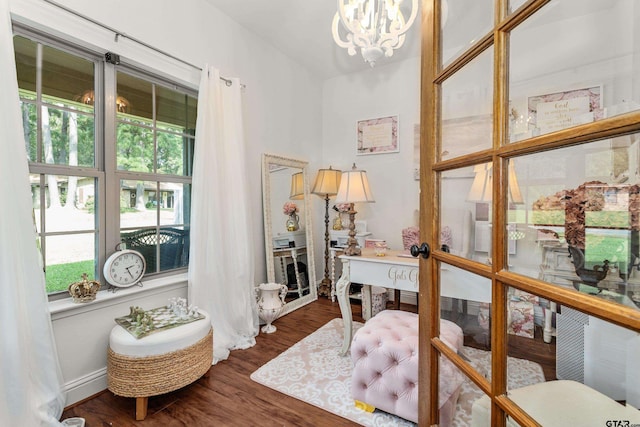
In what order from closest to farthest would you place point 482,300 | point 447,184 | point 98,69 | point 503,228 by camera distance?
1. point 503,228
2. point 482,300
3. point 447,184
4. point 98,69

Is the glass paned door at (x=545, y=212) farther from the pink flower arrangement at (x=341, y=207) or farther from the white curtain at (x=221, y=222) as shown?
the pink flower arrangement at (x=341, y=207)

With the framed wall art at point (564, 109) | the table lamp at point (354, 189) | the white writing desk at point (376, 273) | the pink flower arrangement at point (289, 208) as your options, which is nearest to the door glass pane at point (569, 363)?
the framed wall art at point (564, 109)

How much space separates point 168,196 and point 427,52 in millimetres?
2096

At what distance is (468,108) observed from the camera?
92 cm

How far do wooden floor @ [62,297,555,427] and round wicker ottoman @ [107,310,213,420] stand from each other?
0.12 m

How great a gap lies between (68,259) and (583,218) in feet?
7.99

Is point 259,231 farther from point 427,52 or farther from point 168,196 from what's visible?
point 427,52

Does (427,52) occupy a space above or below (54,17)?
below

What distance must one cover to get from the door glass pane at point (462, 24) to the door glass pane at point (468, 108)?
0.21ft

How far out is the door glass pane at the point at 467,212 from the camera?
2.65 ft

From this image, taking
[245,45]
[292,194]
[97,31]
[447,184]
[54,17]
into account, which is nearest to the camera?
[447,184]

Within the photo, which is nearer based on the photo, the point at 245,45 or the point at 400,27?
the point at 400,27

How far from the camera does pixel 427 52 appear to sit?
110cm

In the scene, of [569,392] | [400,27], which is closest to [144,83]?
[400,27]
